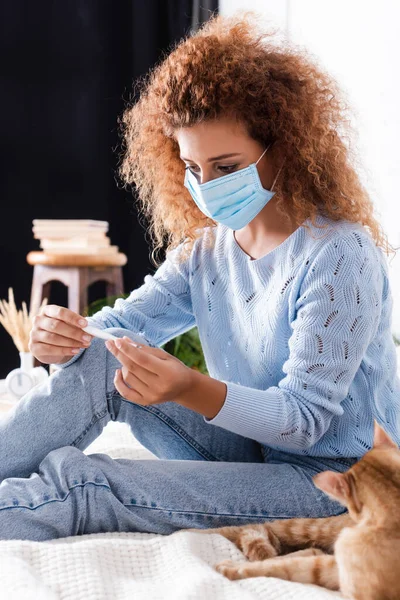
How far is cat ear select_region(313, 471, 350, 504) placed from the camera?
3.15 ft


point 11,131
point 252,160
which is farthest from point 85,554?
point 11,131

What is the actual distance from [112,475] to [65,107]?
2.82 metres

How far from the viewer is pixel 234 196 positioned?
1419mm

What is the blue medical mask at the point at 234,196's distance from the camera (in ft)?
4.64

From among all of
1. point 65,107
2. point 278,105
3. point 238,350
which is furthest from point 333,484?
point 65,107

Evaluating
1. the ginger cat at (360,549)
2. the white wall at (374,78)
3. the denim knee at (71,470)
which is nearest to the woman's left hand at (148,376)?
the denim knee at (71,470)

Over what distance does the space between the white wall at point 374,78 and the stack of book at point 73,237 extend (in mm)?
1162

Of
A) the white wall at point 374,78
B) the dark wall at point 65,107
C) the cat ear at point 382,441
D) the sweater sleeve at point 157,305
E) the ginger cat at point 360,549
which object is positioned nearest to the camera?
the ginger cat at point 360,549

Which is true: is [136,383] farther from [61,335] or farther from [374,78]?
[374,78]

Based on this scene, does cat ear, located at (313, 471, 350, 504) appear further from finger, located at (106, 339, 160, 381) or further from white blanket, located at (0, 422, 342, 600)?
finger, located at (106, 339, 160, 381)

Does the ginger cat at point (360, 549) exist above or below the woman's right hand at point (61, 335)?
below

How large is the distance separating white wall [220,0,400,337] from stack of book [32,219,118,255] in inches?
45.8

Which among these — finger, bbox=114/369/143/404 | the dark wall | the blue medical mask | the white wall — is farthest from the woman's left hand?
the dark wall

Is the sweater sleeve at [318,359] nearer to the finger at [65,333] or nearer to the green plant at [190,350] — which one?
the finger at [65,333]
